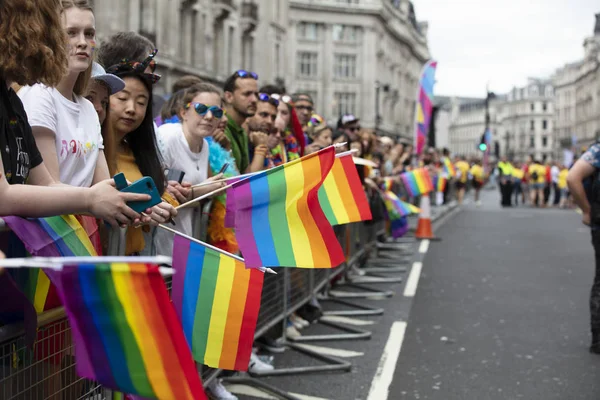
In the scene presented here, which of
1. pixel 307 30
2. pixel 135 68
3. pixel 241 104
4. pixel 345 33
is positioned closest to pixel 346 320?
pixel 241 104

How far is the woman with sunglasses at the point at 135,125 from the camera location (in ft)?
15.0

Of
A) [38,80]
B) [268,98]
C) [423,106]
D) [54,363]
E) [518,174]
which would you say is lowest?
[54,363]

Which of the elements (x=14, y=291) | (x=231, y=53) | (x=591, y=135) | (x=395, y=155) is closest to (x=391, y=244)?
(x=395, y=155)

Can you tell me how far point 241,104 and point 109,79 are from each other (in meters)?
2.84

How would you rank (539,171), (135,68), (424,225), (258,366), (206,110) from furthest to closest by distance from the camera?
1. (539,171)
2. (424,225)
3. (258,366)
4. (206,110)
5. (135,68)

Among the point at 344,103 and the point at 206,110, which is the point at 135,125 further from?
the point at 344,103

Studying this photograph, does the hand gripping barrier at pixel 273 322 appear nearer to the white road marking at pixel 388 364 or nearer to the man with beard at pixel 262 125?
the white road marking at pixel 388 364

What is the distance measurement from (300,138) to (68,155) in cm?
518

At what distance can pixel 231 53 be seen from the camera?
43188mm

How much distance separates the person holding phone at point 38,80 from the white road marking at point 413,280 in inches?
304

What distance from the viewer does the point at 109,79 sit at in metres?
4.25

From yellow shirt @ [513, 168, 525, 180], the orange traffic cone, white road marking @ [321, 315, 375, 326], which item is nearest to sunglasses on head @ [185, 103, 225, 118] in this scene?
white road marking @ [321, 315, 375, 326]

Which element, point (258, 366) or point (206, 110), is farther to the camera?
point (258, 366)

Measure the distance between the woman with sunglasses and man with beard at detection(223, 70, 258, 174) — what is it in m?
2.12
